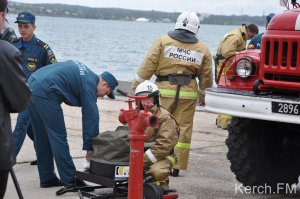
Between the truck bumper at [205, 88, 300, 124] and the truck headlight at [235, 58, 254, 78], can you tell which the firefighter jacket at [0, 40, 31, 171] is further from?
the truck headlight at [235, 58, 254, 78]

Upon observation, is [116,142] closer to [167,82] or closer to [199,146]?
[167,82]

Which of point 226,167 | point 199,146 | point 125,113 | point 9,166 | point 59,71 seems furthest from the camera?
point 199,146

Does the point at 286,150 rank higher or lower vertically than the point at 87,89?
lower

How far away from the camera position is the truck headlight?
7.35m

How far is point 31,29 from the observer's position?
28.7 feet

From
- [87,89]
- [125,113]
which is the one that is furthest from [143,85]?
[125,113]

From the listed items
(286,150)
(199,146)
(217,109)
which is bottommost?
(199,146)

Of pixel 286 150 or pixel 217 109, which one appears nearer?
pixel 217 109

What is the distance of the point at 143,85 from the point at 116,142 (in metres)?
0.66

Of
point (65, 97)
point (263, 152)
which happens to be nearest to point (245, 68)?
point (263, 152)

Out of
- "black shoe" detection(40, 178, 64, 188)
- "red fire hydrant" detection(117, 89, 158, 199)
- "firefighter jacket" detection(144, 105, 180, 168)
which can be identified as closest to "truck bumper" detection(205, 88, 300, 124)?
"firefighter jacket" detection(144, 105, 180, 168)

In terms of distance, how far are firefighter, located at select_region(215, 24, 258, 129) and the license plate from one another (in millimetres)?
4888

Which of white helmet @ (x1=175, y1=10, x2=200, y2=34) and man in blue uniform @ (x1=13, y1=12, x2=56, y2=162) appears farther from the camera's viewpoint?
man in blue uniform @ (x1=13, y1=12, x2=56, y2=162)

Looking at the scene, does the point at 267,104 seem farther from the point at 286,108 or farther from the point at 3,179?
the point at 3,179
